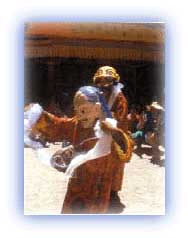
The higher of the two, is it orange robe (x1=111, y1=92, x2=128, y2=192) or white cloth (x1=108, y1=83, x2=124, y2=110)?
white cloth (x1=108, y1=83, x2=124, y2=110)

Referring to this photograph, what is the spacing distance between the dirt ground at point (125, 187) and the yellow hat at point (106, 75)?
0.56 m

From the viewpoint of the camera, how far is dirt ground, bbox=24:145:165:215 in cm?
686

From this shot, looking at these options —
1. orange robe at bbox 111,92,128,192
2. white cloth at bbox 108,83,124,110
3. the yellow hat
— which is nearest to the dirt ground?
orange robe at bbox 111,92,128,192

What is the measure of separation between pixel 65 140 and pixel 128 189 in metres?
0.59

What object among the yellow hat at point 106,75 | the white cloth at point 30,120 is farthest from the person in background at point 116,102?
the white cloth at point 30,120

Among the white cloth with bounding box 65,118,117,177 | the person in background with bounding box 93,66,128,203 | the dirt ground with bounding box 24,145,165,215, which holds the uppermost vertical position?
the person in background with bounding box 93,66,128,203

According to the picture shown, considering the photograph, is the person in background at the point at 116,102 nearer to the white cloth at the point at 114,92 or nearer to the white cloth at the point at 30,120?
the white cloth at the point at 114,92

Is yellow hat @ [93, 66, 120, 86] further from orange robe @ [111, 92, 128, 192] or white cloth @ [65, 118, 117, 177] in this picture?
white cloth @ [65, 118, 117, 177]

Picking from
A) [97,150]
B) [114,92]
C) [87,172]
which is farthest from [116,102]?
[87,172]

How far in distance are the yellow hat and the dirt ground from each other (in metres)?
0.56
